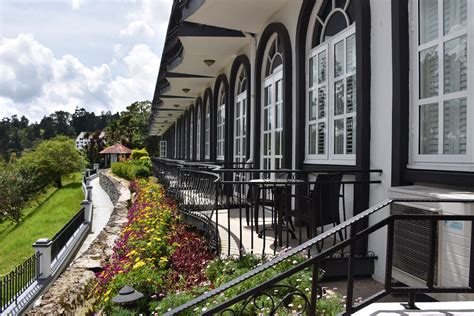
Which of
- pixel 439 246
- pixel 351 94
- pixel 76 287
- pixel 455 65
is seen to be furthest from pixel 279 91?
pixel 439 246

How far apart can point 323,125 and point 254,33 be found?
12.2ft

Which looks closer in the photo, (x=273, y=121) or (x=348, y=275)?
(x=348, y=275)

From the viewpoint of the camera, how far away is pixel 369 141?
457 centimetres

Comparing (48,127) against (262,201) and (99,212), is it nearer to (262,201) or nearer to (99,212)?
(99,212)

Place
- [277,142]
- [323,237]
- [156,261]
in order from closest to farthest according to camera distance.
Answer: [323,237] → [156,261] → [277,142]

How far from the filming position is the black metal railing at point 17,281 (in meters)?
8.91

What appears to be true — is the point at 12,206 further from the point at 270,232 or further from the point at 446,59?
the point at 446,59

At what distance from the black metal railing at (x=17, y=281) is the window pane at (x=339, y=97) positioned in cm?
811

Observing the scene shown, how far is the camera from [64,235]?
1380 cm

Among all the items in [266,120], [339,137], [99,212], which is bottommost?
[99,212]

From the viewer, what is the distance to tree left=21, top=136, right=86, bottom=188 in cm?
4009

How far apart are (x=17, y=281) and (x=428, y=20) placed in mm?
10566

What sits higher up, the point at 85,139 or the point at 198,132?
the point at 85,139

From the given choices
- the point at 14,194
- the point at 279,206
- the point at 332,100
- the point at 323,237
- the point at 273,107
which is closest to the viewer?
the point at 323,237
